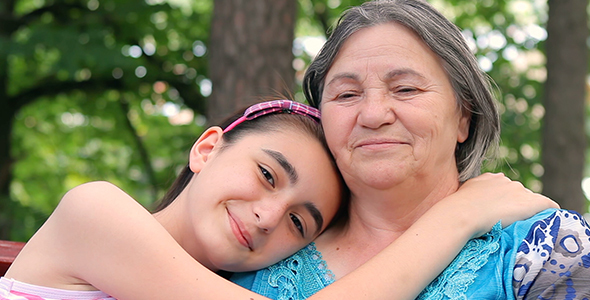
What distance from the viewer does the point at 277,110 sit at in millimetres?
2383

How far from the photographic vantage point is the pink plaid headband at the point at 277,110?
7.67ft

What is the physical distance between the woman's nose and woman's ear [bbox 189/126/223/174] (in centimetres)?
62

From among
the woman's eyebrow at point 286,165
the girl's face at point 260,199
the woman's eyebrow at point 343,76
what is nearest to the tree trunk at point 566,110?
the girl's face at point 260,199

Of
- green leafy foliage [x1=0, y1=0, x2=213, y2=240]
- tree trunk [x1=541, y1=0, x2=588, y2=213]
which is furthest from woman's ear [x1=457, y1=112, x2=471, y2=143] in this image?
tree trunk [x1=541, y1=0, x2=588, y2=213]

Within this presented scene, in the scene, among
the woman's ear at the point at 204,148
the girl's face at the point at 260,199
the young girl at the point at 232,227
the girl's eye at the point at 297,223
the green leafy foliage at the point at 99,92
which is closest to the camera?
the young girl at the point at 232,227

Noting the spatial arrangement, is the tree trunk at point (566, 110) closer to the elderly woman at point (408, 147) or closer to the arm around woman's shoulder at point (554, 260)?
the elderly woman at point (408, 147)

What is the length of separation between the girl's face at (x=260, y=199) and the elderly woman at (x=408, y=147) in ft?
0.28

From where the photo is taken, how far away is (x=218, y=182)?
6.78 ft

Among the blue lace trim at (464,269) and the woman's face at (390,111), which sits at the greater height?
the woman's face at (390,111)

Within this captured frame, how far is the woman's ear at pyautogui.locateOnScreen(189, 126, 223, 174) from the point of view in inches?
89.5

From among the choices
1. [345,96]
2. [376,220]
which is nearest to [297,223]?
[376,220]

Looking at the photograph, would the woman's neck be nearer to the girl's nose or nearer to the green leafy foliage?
the girl's nose

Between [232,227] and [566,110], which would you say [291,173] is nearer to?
[232,227]

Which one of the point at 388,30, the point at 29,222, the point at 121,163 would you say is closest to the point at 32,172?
the point at 121,163
